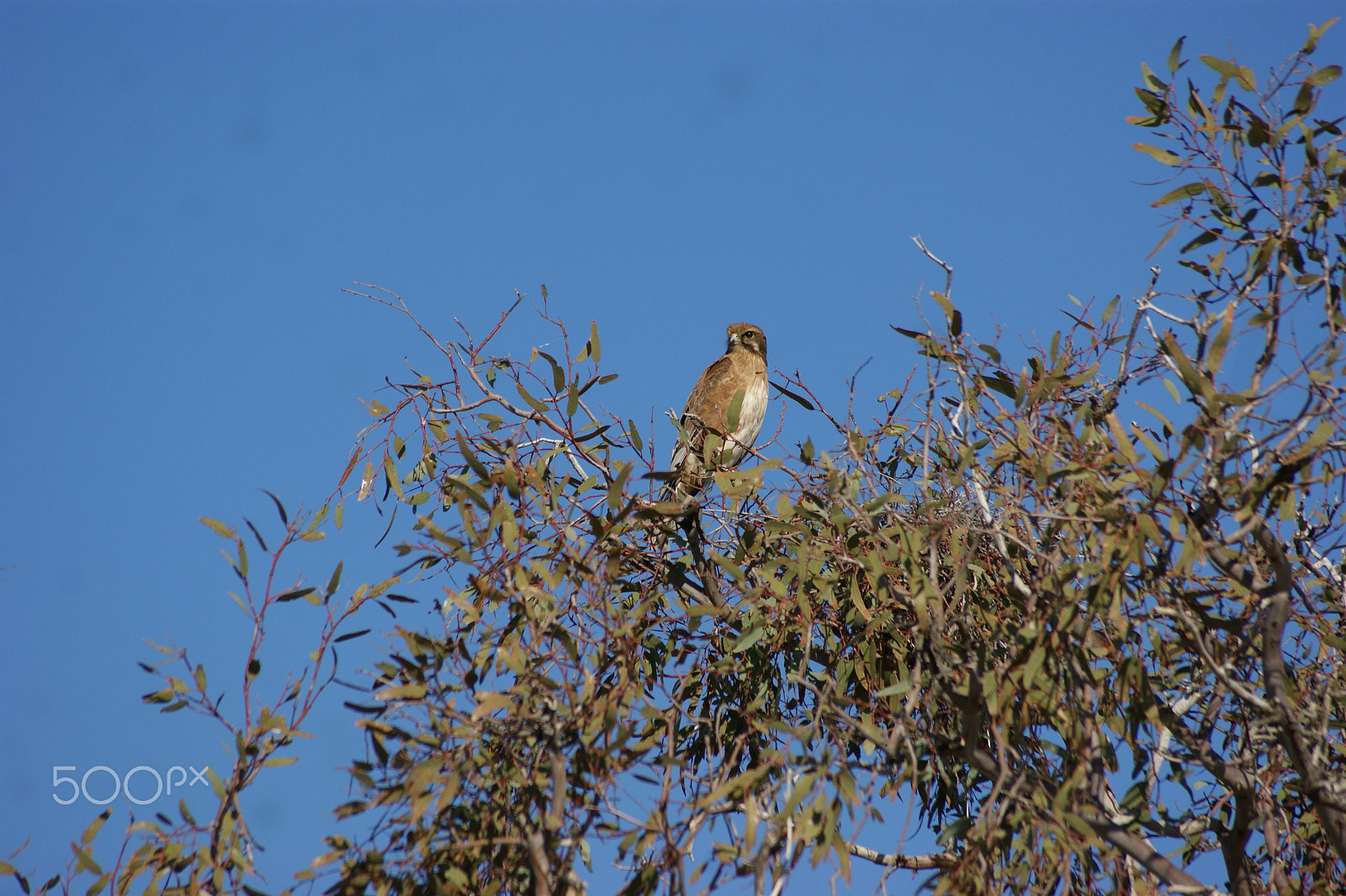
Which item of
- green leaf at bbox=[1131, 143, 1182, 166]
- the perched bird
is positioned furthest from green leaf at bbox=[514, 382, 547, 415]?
the perched bird

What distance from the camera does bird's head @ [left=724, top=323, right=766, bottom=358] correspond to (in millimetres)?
8648

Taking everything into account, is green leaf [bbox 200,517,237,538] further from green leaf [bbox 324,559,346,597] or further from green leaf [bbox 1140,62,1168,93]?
green leaf [bbox 1140,62,1168,93]

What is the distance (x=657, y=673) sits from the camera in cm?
427

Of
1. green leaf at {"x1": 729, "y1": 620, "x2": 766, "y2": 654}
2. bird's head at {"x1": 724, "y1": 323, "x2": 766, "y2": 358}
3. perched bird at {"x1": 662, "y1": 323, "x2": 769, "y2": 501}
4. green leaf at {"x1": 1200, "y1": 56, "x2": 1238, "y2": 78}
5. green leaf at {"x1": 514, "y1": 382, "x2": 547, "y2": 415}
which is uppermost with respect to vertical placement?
bird's head at {"x1": 724, "y1": 323, "x2": 766, "y2": 358}

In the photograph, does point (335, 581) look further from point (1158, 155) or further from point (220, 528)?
point (1158, 155)

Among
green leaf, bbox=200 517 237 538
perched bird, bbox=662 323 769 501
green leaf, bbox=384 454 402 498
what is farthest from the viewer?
perched bird, bbox=662 323 769 501

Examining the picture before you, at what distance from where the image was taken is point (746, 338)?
871 cm

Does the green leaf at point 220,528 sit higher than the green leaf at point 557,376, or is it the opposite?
the green leaf at point 557,376

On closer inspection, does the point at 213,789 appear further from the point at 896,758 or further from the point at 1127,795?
the point at 1127,795

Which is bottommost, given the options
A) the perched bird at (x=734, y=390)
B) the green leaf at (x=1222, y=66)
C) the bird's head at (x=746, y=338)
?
the green leaf at (x=1222, y=66)

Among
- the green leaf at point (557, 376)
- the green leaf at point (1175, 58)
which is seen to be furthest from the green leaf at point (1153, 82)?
the green leaf at point (557, 376)

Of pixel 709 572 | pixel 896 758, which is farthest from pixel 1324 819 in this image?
pixel 709 572

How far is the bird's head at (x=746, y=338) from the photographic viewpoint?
8648 millimetres

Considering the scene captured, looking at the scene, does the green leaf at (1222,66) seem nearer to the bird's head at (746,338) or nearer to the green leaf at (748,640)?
the green leaf at (748,640)
